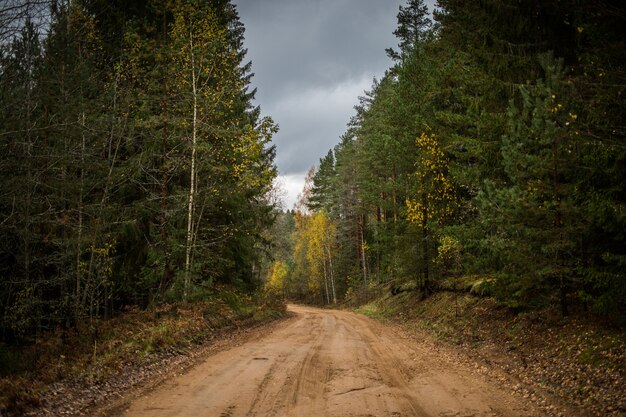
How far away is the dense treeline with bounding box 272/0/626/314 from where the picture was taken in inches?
313

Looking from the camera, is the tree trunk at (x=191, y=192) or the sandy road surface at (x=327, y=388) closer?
the sandy road surface at (x=327, y=388)

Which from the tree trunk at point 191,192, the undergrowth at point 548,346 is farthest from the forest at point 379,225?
the tree trunk at point 191,192

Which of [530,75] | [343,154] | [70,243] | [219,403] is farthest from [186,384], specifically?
[343,154]

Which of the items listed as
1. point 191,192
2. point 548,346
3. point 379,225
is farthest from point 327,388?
point 379,225

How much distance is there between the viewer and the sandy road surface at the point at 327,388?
6496mm

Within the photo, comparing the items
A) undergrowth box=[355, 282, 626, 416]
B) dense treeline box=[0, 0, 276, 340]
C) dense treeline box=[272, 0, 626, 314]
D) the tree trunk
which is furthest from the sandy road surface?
dense treeline box=[0, 0, 276, 340]

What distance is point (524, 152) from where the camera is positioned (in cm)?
1041

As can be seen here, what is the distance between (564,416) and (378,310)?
2177 centimetres

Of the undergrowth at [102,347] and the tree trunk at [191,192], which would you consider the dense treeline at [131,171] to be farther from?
the undergrowth at [102,347]

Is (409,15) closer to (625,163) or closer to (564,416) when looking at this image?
(625,163)

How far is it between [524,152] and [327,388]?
768 cm

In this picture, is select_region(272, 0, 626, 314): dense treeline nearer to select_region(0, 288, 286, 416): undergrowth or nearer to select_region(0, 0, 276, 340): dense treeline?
select_region(0, 0, 276, 340): dense treeline

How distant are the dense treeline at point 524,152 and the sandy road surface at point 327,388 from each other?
10.7 ft

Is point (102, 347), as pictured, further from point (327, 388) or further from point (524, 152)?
point (524, 152)
